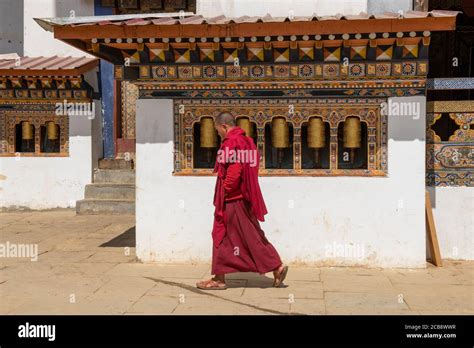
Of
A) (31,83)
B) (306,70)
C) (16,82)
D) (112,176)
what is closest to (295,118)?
(306,70)

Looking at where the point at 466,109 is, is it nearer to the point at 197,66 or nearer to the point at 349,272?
the point at 349,272

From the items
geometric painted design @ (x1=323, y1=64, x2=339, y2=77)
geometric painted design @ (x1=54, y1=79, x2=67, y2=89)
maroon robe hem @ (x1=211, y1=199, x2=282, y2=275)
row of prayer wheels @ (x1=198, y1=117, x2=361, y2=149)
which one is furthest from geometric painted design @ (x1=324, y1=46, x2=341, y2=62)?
geometric painted design @ (x1=54, y1=79, x2=67, y2=89)

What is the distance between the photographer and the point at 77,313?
15.5 ft

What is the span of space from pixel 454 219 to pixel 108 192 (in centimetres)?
715

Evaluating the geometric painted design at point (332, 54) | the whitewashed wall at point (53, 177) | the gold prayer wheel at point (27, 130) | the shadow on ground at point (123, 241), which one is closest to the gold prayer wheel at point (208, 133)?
the geometric painted design at point (332, 54)

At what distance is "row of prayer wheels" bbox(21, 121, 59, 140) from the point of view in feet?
37.8

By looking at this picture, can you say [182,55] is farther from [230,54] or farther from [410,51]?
[410,51]

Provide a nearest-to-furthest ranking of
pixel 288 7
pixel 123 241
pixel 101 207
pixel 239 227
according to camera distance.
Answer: pixel 239 227, pixel 288 7, pixel 123 241, pixel 101 207

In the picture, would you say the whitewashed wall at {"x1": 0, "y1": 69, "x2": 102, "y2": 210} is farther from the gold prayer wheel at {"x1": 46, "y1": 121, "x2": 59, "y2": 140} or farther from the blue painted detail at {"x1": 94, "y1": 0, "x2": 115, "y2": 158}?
the blue painted detail at {"x1": 94, "y1": 0, "x2": 115, "y2": 158}

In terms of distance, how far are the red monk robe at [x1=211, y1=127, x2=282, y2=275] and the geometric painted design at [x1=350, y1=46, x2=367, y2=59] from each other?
187 cm

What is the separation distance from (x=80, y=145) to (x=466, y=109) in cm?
793

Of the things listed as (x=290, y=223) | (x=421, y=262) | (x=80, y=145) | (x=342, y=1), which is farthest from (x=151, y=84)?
(x=80, y=145)

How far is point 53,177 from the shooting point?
1156cm

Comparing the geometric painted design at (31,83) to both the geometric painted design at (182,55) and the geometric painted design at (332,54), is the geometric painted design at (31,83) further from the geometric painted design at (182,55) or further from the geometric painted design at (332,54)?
the geometric painted design at (332,54)
